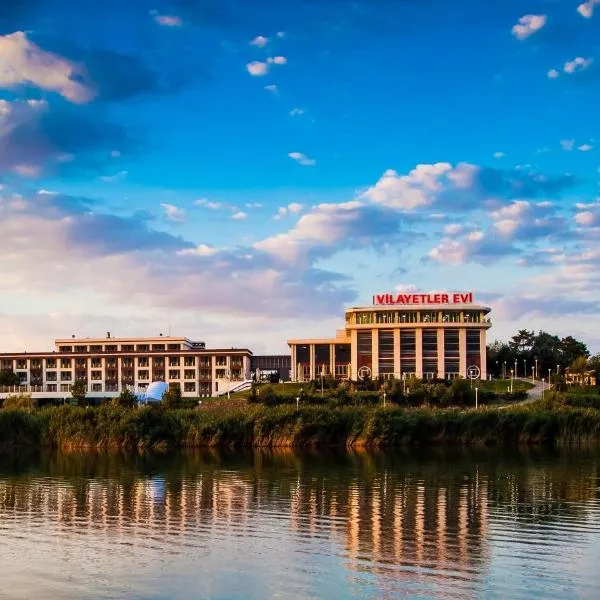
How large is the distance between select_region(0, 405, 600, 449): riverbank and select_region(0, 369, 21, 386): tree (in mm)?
76322

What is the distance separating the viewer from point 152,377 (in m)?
155

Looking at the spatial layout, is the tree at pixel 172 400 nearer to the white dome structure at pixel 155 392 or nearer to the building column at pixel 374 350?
the white dome structure at pixel 155 392

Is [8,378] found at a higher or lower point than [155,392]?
higher

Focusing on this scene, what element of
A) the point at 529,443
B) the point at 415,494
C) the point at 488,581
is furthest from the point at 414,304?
the point at 488,581

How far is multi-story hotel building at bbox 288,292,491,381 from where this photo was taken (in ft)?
465

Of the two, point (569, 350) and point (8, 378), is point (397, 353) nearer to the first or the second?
point (569, 350)

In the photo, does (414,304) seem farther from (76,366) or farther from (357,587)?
(357,587)

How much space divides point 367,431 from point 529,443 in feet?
43.5

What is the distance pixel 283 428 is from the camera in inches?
2633

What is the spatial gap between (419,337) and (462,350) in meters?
7.34

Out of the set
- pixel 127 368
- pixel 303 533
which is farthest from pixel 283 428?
pixel 127 368

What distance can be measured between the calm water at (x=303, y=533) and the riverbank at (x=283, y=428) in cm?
1916

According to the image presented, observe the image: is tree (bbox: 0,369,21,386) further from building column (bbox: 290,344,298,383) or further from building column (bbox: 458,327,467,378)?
building column (bbox: 458,327,467,378)

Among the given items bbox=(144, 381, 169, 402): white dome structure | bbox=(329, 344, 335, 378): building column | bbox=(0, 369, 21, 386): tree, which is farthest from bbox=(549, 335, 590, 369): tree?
bbox=(0, 369, 21, 386): tree
